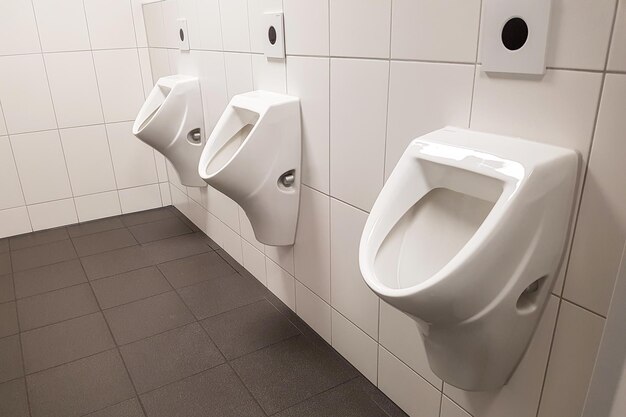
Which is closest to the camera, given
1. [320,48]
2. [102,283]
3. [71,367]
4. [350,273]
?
[320,48]

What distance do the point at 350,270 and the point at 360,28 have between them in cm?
72

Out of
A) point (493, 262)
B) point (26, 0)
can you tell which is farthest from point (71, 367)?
point (26, 0)

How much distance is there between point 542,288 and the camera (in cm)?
92

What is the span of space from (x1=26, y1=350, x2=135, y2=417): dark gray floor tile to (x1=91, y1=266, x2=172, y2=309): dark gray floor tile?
398mm

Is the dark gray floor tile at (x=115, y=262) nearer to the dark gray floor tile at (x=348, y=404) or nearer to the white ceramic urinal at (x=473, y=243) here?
the dark gray floor tile at (x=348, y=404)

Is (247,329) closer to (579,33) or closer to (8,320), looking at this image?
(8,320)

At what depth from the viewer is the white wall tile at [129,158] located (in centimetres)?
295

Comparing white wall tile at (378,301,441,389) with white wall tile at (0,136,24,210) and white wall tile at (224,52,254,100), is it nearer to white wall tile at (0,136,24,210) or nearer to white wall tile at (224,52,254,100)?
white wall tile at (224,52,254,100)

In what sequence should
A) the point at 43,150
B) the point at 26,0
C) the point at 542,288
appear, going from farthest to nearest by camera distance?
the point at 43,150
the point at 26,0
the point at 542,288

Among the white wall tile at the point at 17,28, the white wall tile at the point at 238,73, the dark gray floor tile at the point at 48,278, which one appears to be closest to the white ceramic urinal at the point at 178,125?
the white wall tile at the point at 238,73

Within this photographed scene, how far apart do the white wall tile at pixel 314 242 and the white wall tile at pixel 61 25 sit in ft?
6.13

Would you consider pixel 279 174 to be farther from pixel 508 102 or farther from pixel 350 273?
pixel 508 102

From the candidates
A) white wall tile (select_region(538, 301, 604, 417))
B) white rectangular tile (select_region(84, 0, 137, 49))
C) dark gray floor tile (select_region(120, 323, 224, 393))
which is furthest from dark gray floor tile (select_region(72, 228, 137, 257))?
white wall tile (select_region(538, 301, 604, 417))

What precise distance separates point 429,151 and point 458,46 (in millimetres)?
238
